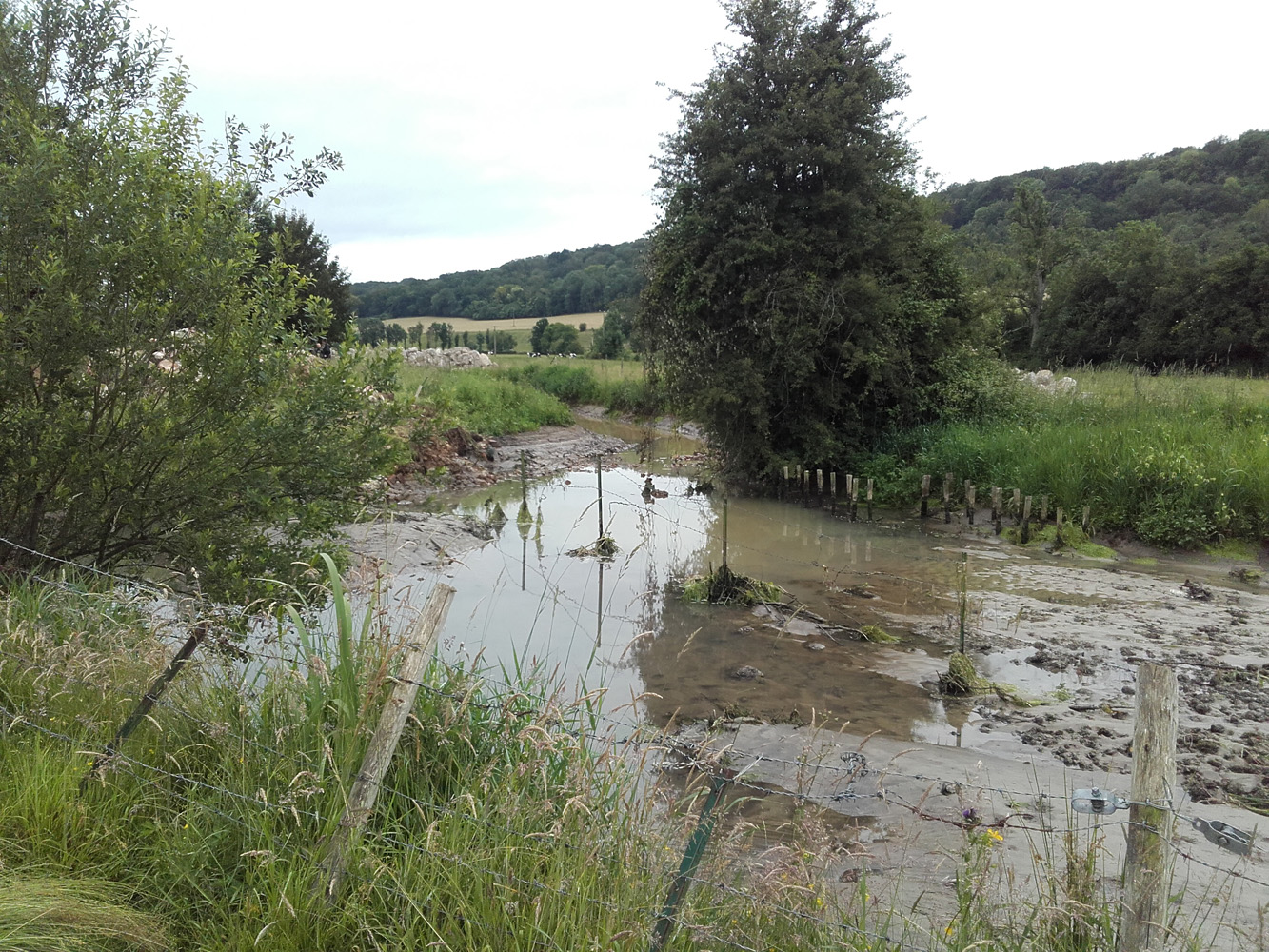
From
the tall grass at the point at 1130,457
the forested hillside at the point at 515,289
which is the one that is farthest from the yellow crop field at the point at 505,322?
the tall grass at the point at 1130,457

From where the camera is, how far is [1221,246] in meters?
47.5

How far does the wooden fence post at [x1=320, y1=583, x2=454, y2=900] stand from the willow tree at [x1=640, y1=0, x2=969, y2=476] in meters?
14.5

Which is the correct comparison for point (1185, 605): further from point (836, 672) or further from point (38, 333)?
point (38, 333)

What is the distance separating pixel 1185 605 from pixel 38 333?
38.8 ft

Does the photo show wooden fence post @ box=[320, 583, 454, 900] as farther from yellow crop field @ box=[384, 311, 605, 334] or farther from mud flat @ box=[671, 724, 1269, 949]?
yellow crop field @ box=[384, 311, 605, 334]

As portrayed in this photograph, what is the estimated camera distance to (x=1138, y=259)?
41875 mm

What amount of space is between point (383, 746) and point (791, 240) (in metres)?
15.9

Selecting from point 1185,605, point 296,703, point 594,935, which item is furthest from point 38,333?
point 1185,605

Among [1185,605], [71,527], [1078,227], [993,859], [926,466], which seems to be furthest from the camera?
[1078,227]

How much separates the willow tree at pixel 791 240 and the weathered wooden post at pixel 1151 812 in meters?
14.7

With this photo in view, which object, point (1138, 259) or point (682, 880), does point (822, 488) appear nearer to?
point (682, 880)

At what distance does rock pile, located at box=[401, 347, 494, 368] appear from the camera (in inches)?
1617

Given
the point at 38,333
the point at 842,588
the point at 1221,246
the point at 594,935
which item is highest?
the point at 1221,246

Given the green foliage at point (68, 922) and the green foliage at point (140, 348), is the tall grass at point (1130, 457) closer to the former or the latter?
the green foliage at point (140, 348)
